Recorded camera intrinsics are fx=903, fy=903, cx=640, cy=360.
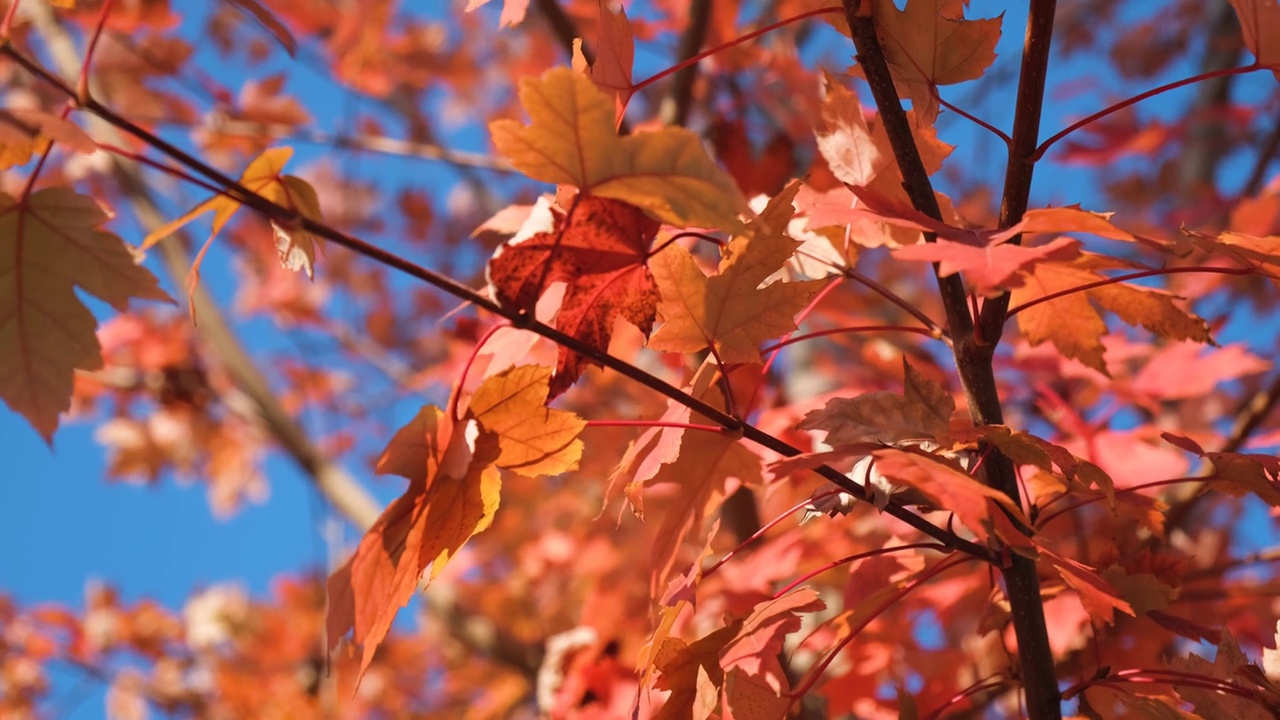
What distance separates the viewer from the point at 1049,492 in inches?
26.6

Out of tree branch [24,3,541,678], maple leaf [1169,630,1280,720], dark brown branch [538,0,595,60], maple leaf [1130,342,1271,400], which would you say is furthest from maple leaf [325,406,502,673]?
tree branch [24,3,541,678]

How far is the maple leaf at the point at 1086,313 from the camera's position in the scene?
1.85 feet

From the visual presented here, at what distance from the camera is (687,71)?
4.16 ft

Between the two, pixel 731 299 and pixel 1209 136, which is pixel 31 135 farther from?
pixel 1209 136

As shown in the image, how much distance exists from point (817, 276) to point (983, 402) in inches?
6.0

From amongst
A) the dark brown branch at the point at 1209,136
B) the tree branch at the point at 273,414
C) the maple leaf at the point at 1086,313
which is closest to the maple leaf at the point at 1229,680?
the maple leaf at the point at 1086,313

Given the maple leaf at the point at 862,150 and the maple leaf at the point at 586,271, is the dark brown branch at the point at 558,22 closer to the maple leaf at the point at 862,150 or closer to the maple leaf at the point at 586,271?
the maple leaf at the point at 862,150

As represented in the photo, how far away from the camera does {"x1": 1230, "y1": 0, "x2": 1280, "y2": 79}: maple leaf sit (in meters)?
0.51

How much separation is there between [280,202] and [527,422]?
8.6 inches

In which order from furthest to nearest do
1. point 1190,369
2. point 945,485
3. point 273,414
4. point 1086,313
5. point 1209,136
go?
point 1209,136 < point 273,414 < point 1190,369 < point 1086,313 < point 945,485

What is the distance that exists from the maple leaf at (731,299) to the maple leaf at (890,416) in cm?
5

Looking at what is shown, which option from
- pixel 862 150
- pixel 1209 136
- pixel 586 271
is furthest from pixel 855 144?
pixel 1209 136

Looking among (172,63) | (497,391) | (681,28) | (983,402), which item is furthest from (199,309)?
(983,402)

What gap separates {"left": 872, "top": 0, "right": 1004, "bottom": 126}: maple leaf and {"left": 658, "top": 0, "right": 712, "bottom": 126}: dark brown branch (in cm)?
75
